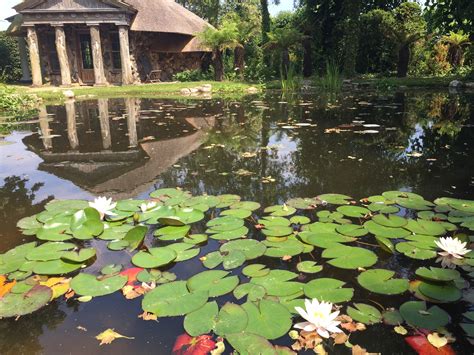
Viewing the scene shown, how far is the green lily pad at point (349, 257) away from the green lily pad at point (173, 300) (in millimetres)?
754

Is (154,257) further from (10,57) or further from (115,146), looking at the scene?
(10,57)

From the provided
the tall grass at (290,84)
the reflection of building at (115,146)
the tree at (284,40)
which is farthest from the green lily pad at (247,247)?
the tree at (284,40)

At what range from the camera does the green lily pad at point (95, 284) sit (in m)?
1.75

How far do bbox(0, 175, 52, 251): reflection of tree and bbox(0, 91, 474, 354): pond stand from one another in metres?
0.01

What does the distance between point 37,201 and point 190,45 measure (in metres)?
17.3

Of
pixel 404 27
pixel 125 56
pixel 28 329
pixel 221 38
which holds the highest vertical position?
pixel 404 27

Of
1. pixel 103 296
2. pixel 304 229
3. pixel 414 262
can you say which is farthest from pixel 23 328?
pixel 414 262

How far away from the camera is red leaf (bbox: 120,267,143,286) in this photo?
1854 mm

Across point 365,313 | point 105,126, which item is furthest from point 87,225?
point 105,126

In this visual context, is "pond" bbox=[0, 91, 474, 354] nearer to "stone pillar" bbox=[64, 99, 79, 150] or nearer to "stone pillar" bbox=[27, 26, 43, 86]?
"stone pillar" bbox=[64, 99, 79, 150]

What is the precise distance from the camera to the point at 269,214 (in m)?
2.67

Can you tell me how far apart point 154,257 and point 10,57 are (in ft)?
79.9

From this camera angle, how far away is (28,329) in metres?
1.54

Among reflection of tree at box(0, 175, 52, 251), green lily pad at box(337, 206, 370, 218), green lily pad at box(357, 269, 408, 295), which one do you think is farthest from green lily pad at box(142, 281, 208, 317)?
green lily pad at box(337, 206, 370, 218)
